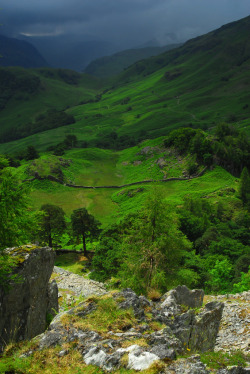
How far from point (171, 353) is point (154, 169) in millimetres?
98287

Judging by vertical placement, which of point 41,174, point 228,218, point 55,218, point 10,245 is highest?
point 41,174

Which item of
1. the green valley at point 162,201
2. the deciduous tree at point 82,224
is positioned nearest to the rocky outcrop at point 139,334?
the green valley at point 162,201

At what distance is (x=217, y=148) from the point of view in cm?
9800

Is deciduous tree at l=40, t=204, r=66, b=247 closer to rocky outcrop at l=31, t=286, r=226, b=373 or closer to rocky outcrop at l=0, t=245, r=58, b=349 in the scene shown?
rocky outcrop at l=0, t=245, r=58, b=349

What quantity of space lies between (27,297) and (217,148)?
93.9 meters

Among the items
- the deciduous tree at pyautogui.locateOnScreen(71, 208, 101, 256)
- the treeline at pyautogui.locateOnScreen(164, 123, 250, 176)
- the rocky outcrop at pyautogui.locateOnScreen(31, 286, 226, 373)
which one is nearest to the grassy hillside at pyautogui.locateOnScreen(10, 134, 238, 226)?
the treeline at pyautogui.locateOnScreen(164, 123, 250, 176)

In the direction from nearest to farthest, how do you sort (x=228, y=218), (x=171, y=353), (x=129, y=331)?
(x=171, y=353) < (x=129, y=331) < (x=228, y=218)

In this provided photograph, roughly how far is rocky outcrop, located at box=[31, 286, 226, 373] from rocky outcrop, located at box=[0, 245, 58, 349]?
3491 millimetres

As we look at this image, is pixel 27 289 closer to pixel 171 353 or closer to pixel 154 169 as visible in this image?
pixel 171 353

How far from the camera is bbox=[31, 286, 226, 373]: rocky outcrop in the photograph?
863 cm

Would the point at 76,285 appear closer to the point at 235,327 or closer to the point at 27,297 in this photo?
the point at 27,297

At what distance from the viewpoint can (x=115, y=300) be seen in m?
12.1

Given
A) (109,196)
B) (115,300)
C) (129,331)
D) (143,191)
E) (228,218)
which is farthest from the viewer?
(109,196)

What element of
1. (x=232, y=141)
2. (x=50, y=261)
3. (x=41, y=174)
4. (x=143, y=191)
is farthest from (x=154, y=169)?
(x=50, y=261)
